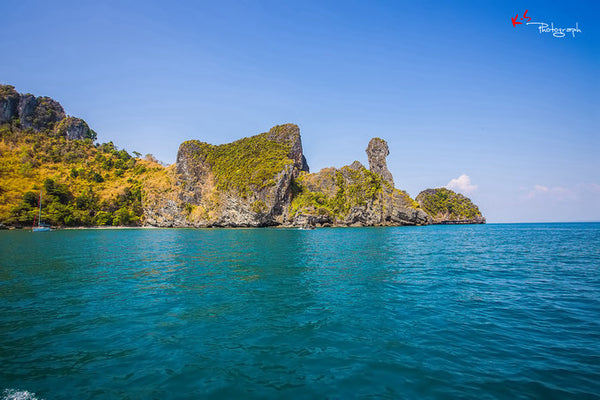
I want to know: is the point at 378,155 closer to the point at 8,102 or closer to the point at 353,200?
the point at 353,200

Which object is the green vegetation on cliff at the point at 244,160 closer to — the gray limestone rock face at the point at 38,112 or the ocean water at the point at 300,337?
the ocean water at the point at 300,337

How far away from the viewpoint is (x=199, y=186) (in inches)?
4700

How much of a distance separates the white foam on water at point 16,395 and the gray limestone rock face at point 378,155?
131493 mm

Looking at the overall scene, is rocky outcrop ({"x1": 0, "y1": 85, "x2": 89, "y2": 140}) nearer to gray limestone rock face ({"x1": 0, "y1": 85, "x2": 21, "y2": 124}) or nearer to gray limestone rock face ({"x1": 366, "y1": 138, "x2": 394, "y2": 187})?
gray limestone rock face ({"x1": 0, "y1": 85, "x2": 21, "y2": 124})

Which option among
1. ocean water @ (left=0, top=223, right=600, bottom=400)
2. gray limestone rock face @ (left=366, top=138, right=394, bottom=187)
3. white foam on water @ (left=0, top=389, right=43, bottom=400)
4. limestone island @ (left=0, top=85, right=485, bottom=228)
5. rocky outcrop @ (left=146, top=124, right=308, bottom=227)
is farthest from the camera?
gray limestone rock face @ (left=366, top=138, right=394, bottom=187)

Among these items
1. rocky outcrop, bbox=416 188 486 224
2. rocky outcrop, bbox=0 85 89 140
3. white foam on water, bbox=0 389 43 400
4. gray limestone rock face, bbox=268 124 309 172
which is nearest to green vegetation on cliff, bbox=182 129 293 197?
gray limestone rock face, bbox=268 124 309 172

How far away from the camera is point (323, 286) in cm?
1446

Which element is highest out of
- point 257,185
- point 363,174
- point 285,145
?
point 285,145

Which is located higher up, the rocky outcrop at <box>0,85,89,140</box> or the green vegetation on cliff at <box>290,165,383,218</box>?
the rocky outcrop at <box>0,85,89,140</box>

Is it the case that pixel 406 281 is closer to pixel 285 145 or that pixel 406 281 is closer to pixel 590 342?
pixel 590 342

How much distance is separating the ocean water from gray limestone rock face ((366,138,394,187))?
117283 mm

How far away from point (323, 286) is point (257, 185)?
91475 millimetres

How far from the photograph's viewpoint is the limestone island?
337 feet

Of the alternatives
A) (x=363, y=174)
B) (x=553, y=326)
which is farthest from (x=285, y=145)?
(x=553, y=326)
